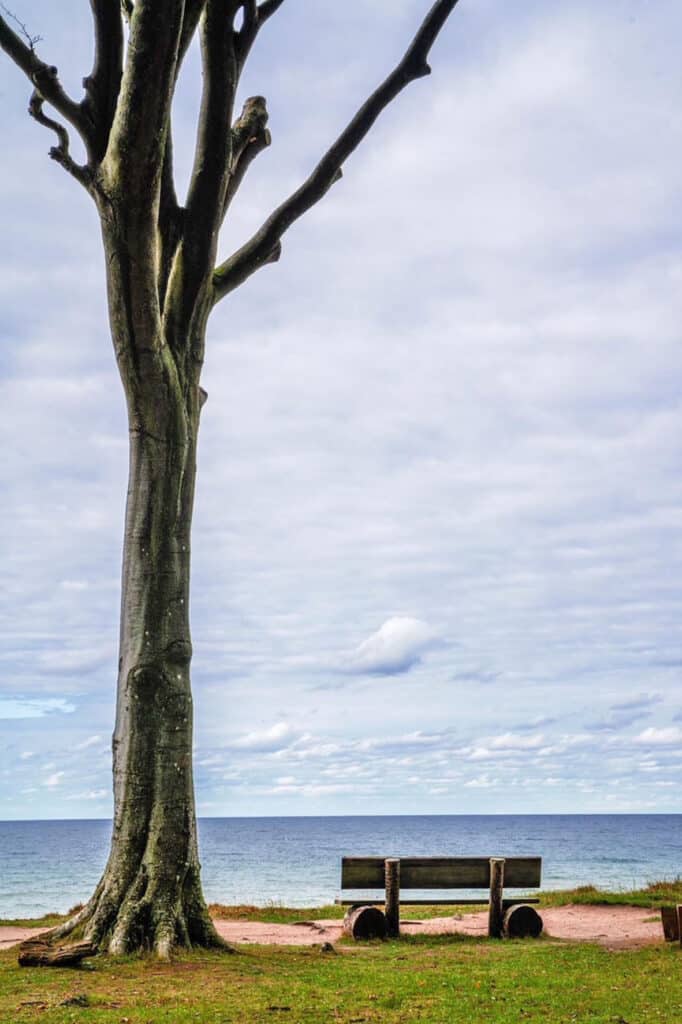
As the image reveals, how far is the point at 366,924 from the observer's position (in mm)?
11172

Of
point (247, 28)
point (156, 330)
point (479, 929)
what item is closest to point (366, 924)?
point (479, 929)

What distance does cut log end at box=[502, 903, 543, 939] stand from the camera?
1143cm

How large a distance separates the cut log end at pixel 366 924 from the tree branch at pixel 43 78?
887 cm

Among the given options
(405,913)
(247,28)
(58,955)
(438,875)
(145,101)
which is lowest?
(405,913)

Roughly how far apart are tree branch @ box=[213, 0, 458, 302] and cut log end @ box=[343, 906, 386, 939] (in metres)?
7.27

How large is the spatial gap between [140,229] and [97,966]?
6674 millimetres

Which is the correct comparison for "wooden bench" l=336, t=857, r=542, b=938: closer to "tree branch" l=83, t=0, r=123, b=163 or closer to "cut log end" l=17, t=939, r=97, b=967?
"cut log end" l=17, t=939, r=97, b=967

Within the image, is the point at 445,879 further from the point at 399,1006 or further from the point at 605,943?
the point at 399,1006

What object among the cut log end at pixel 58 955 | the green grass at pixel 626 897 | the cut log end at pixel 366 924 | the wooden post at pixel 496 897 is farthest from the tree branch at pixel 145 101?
the green grass at pixel 626 897

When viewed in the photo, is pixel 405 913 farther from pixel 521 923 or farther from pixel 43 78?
pixel 43 78

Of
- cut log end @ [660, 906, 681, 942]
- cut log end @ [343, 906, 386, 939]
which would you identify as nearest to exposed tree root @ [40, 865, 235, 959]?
cut log end @ [343, 906, 386, 939]

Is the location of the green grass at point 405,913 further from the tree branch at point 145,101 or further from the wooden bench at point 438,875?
the tree branch at point 145,101

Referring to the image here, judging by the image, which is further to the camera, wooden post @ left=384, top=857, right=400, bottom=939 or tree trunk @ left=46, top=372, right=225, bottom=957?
wooden post @ left=384, top=857, right=400, bottom=939

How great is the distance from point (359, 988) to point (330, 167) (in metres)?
8.87
